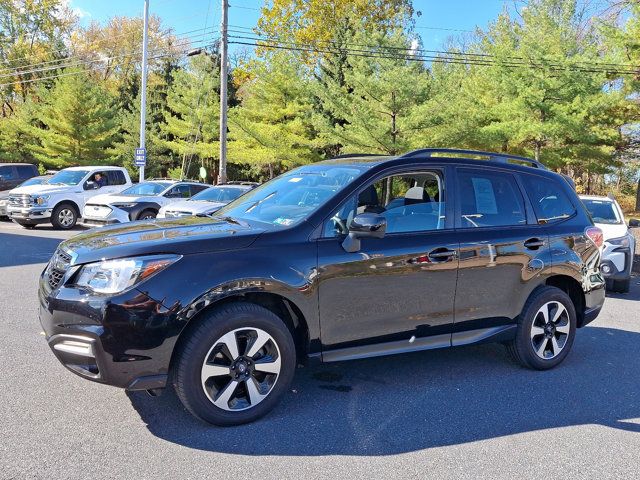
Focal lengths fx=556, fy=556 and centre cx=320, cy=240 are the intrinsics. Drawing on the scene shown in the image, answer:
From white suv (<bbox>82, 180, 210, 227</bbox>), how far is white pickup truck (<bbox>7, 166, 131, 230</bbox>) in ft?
3.26

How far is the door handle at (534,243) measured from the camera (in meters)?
4.69

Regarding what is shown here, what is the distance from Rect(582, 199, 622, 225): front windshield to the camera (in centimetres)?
955

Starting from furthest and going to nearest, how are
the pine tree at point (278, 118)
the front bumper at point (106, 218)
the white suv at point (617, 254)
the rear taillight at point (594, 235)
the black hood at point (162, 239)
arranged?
the pine tree at point (278, 118) < the front bumper at point (106, 218) < the white suv at point (617, 254) < the rear taillight at point (594, 235) < the black hood at point (162, 239)

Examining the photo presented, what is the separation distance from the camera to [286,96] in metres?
29.3

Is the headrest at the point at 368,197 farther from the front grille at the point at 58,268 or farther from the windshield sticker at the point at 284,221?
the front grille at the point at 58,268

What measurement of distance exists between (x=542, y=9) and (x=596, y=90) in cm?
576

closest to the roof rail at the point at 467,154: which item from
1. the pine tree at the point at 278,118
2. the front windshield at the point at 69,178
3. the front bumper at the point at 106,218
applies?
the front bumper at the point at 106,218

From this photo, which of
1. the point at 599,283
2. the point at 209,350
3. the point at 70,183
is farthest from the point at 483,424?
the point at 70,183

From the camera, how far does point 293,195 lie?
4.37 m

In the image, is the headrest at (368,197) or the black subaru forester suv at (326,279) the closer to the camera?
the black subaru forester suv at (326,279)

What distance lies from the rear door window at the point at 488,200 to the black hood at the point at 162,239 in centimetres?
177

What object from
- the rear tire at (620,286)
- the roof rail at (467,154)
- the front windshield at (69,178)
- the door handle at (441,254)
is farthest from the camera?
the front windshield at (69,178)

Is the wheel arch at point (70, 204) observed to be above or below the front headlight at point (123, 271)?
below

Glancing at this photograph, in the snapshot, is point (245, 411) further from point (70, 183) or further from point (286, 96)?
point (286, 96)
